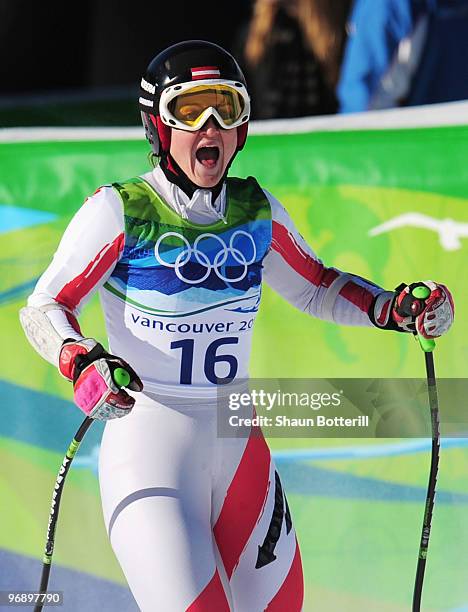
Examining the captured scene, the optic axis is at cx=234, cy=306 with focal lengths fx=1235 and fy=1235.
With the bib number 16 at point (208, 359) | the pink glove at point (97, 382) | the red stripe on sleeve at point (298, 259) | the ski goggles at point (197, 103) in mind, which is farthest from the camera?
the red stripe on sleeve at point (298, 259)

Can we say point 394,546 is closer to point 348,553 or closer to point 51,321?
point 348,553

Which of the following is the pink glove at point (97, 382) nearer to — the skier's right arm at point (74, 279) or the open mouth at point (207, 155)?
the skier's right arm at point (74, 279)

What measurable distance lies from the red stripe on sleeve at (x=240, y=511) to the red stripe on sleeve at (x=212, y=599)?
A: 0.15 m

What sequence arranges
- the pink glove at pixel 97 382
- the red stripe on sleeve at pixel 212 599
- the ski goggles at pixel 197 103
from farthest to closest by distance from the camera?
the ski goggles at pixel 197 103
the red stripe on sleeve at pixel 212 599
the pink glove at pixel 97 382

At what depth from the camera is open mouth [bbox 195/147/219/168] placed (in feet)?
10.1

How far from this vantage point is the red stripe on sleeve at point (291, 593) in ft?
10.4

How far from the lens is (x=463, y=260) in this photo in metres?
3.72

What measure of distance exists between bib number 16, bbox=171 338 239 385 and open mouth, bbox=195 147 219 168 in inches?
17.7

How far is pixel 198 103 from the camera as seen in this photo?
3.07m

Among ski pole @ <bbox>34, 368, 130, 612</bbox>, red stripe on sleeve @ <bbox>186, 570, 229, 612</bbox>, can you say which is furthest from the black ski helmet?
red stripe on sleeve @ <bbox>186, 570, 229, 612</bbox>

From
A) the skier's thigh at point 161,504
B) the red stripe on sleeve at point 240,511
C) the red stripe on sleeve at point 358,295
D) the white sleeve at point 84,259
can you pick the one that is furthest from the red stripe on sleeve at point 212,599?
the red stripe on sleeve at point 358,295

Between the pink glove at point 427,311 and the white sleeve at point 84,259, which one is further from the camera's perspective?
the pink glove at point 427,311

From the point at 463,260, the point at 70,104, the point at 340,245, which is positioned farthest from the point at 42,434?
the point at 70,104

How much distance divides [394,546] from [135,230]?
134 centimetres
